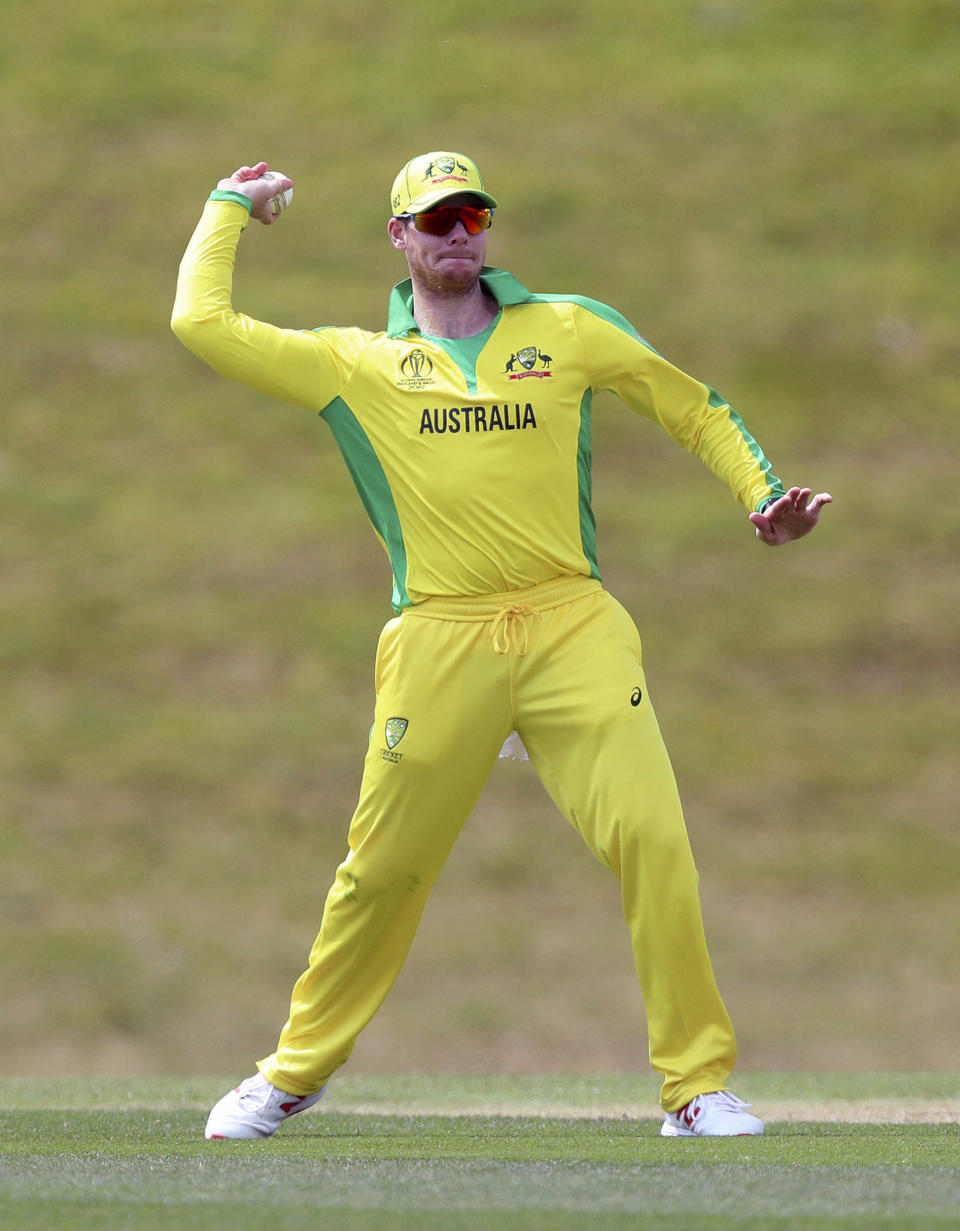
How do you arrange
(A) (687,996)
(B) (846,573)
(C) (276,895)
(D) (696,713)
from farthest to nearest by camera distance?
(B) (846,573)
(D) (696,713)
(C) (276,895)
(A) (687,996)

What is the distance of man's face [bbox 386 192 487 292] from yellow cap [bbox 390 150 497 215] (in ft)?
0.08

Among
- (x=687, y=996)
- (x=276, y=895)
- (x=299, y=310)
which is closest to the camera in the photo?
(x=687, y=996)

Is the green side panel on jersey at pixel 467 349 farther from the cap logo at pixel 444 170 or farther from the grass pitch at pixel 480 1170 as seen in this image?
the grass pitch at pixel 480 1170

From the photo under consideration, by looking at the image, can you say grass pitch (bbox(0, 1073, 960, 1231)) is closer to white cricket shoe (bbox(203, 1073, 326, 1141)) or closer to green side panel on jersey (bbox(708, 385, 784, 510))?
white cricket shoe (bbox(203, 1073, 326, 1141))

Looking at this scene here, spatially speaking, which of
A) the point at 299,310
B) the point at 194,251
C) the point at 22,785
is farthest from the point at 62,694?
the point at 194,251

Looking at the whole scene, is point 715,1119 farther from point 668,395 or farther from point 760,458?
point 668,395

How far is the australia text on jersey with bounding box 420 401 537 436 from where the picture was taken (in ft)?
15.6

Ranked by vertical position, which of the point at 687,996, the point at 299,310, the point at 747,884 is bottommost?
the point at 747,884

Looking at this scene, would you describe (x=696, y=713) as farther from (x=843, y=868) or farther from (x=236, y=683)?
(x=236, y=683)

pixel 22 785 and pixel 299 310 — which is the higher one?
pixel 299 310

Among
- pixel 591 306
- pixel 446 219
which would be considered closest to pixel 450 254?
pixel 446 219

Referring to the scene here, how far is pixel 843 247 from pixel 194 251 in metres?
11.4

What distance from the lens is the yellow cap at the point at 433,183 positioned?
4.83 m

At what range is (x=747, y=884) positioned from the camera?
39.9 ft
